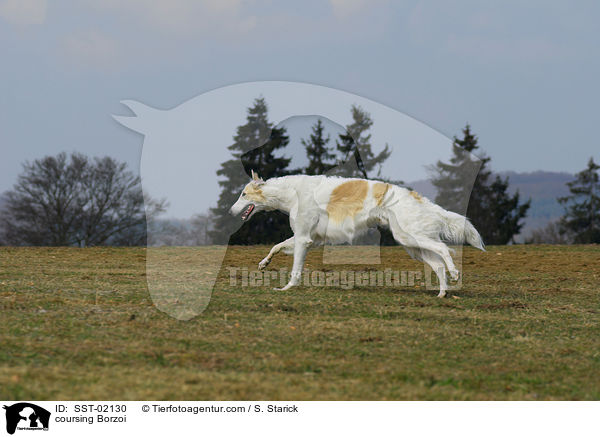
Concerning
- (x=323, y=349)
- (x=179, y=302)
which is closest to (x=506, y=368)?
(x=323, y=349)

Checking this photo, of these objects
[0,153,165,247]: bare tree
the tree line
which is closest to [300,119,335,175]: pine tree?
the tree line

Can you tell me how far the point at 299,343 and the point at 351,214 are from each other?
14.3 feet

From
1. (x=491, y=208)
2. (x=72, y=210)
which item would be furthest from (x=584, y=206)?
(x=72, y=210)

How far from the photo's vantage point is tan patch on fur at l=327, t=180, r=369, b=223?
1088 cm

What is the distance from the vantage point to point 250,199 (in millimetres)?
11195

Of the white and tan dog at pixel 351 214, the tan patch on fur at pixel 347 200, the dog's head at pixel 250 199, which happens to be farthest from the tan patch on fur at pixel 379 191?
the dog's head at pixel 250 199

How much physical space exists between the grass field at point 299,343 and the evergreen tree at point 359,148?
7.45ft

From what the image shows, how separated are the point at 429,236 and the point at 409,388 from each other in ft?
18.0

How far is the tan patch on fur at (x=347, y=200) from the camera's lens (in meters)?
10.9

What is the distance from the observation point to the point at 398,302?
33.6 ft

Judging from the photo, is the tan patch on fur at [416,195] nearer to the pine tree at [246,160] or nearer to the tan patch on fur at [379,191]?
the tan patch on fur at [379,191]

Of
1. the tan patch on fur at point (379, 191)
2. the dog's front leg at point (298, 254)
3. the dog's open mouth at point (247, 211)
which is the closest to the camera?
the tan patch on fur at point (379, 191)
